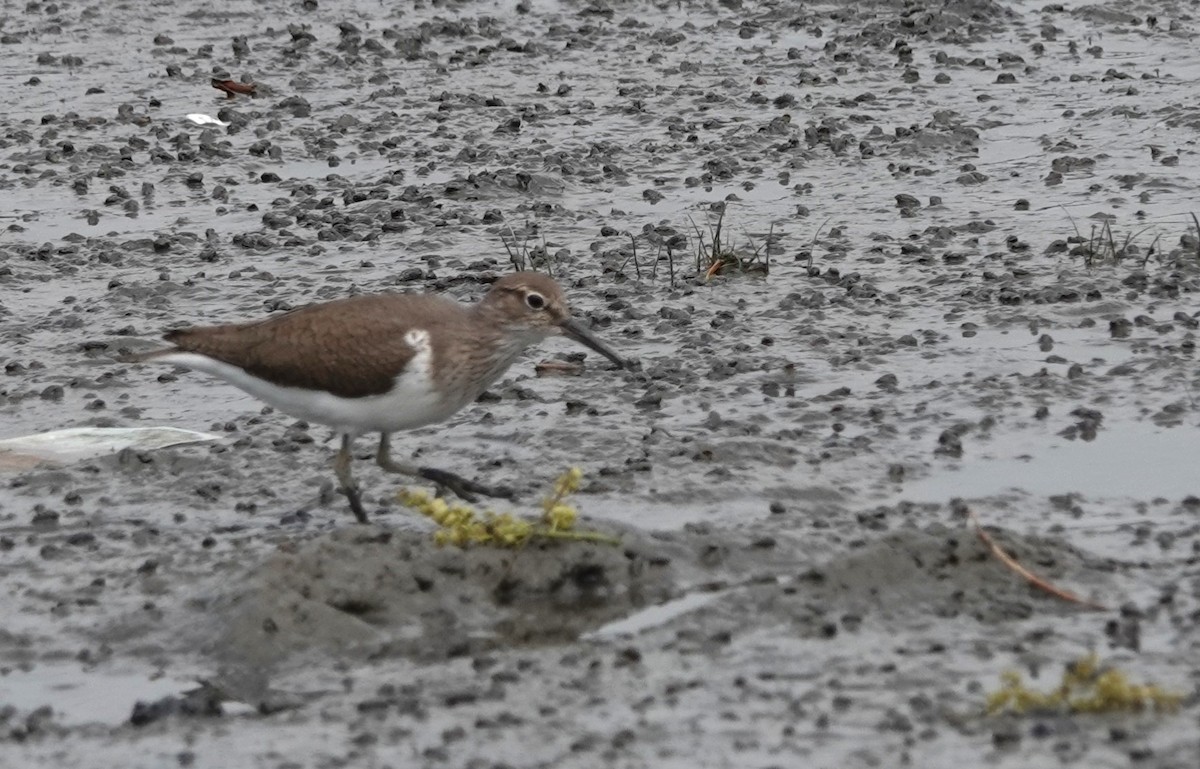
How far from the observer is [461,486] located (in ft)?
33.1

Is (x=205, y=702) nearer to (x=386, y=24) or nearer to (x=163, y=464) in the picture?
(x=163, y=464)

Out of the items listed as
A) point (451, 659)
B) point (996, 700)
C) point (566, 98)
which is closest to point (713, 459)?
point (451, 659)

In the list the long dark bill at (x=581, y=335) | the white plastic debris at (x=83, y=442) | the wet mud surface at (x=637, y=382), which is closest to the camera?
the wet mud surface at (x=637, y=382)

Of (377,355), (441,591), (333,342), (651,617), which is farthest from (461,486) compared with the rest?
(651,617)

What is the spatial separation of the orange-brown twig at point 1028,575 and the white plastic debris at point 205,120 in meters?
9.77

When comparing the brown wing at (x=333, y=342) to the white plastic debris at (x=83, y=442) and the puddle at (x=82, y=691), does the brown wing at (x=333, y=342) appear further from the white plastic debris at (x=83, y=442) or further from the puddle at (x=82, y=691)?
the puddle at (x=82, y=691)

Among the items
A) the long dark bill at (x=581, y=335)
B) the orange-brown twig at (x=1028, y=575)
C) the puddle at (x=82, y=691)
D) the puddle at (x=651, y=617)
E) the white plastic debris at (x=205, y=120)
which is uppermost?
the long dark bill at (x=581, y=335)

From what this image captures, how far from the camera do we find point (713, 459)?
1067 cm

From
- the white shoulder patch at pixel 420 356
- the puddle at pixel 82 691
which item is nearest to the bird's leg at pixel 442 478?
the white shoulder patch at pixel 420 356

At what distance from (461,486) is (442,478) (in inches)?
4.3

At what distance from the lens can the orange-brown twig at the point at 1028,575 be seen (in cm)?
864

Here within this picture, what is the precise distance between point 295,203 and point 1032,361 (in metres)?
6.06

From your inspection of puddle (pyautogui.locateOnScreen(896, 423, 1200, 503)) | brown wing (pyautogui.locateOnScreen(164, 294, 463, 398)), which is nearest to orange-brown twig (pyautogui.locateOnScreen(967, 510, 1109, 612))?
puddle (pyautogui.locateOnScreen(896, 423, 1200, 503))

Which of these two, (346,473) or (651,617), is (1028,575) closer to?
(651,617)
